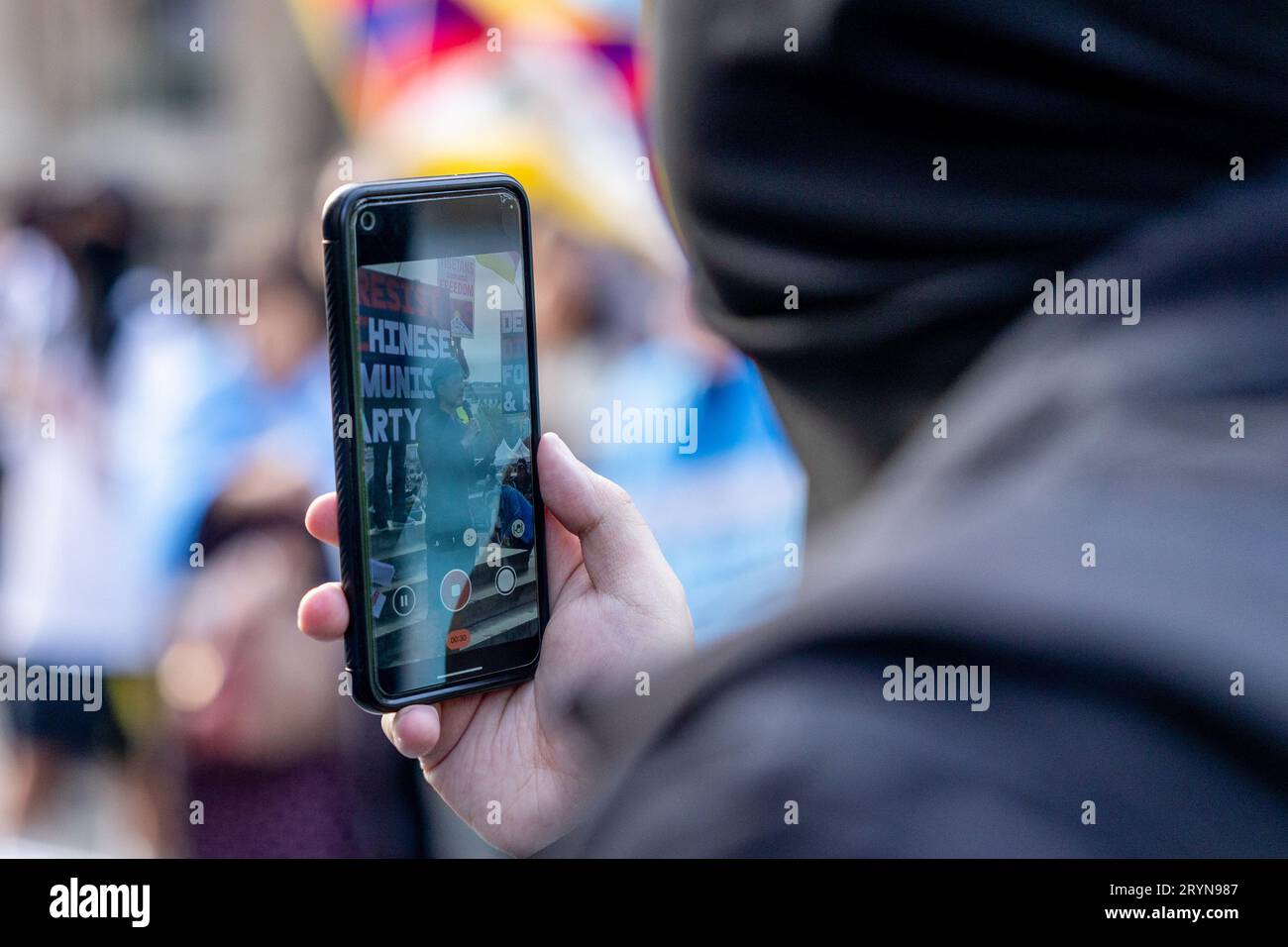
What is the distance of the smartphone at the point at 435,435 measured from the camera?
2.18ft

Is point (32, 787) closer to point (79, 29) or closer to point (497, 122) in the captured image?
point (497, 122)

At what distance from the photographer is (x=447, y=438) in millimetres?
694

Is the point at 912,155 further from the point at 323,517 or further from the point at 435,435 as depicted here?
the point at 323,517

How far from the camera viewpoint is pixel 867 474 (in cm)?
56

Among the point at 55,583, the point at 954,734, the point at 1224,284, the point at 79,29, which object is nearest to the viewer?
the point at 954,734

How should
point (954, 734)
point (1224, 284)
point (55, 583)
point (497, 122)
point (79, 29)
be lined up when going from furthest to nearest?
point (79, 29) → point (497, 122) → point (55, 583) → point (1224, 284) → point (954, 734)

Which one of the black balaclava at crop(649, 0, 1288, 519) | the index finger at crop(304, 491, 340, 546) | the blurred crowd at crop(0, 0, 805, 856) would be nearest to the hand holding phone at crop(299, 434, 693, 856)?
the index finger at crop(304, 491, 340, 546)

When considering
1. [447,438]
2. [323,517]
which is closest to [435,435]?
[447,438]

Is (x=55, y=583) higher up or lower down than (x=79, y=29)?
lower down

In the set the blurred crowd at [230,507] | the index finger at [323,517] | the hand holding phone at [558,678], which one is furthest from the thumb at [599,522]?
the blurred crowd at [230,507]

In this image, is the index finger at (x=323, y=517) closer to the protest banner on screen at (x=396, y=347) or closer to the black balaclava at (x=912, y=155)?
the protest banner on screen at (x=396, y=347)

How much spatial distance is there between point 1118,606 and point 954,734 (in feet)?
0.17

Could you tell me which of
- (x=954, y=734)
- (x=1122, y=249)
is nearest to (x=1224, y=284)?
(x=1122, y=249)

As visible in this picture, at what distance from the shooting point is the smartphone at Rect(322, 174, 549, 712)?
0.67 m
